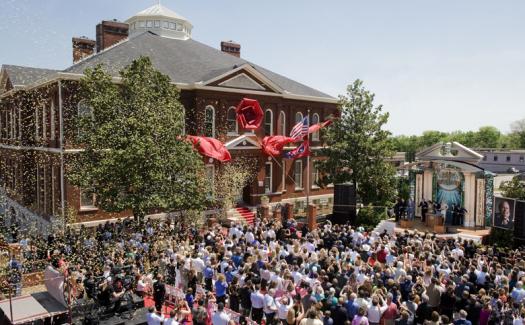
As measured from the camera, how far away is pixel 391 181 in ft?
102

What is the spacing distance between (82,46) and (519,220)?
33676 mm

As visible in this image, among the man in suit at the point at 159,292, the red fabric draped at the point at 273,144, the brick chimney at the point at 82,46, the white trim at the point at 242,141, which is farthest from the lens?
the brick chimney at the point at 82,46

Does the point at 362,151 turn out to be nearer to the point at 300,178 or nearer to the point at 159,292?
the point at 300,178

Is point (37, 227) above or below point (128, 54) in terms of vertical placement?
below

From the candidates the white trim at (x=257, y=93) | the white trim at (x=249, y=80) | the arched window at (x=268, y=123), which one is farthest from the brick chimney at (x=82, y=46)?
the arched window at (x=268, y=123)

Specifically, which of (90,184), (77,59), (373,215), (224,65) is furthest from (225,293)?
(77,59)

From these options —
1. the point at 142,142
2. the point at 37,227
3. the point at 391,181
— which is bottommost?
the point at 37,227

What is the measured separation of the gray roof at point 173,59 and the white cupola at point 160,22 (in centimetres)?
132

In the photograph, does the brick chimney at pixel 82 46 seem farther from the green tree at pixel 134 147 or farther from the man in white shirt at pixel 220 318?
the man in white shirt at pixel 220 318

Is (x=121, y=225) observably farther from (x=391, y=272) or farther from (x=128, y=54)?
(x=391, y=272)

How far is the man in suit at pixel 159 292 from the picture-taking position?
14336 mm

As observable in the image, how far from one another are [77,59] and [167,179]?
20291mm

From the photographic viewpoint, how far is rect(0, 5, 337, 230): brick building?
84.1 ft

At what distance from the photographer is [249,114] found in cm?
3108
